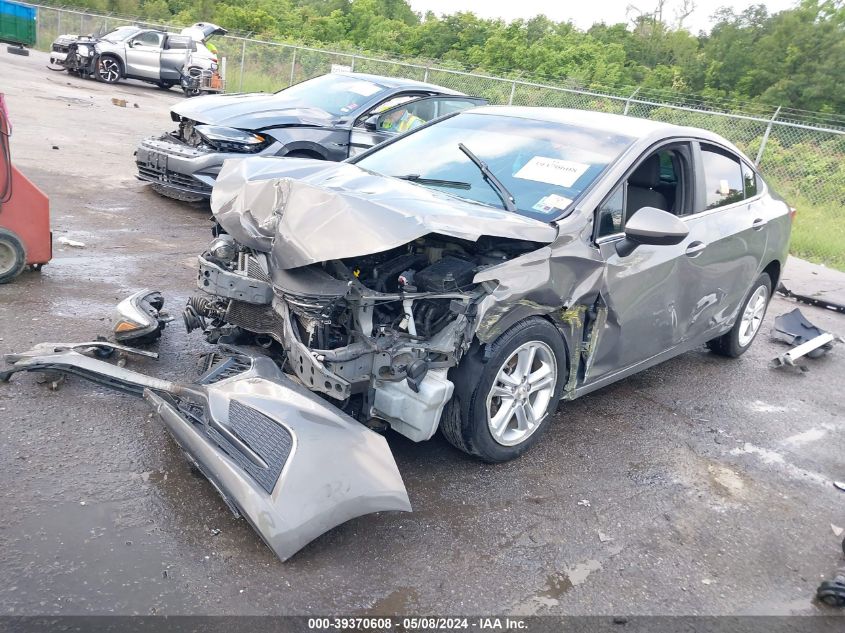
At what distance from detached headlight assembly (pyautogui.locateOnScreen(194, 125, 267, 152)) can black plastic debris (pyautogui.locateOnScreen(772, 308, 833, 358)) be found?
18.6 feet

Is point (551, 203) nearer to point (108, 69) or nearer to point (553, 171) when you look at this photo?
point (553, 171)

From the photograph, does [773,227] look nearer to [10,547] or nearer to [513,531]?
[513,531]

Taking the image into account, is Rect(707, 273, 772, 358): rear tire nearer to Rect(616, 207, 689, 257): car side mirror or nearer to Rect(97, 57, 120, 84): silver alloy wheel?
Rect(616, 207, 689, 257): car side mirror

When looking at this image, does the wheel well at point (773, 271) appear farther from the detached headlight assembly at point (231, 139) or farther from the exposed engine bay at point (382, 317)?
the detached headlight assembly at point (231, 139)

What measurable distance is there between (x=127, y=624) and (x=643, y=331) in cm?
329

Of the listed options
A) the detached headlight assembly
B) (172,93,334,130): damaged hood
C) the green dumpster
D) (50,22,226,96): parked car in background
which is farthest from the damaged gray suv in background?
the green dumpster

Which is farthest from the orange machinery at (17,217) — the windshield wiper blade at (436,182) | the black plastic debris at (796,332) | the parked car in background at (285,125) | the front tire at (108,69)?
the front tire at (108,69)

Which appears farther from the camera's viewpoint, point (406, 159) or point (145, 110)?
point (145, 110)

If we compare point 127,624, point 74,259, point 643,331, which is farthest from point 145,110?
point 127,624

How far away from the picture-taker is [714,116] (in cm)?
1498

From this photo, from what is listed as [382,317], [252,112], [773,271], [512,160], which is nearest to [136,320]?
[382,317]

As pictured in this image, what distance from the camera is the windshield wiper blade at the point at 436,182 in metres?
4.32

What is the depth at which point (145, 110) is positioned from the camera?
1748 centimetres

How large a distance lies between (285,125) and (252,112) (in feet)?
1.42
